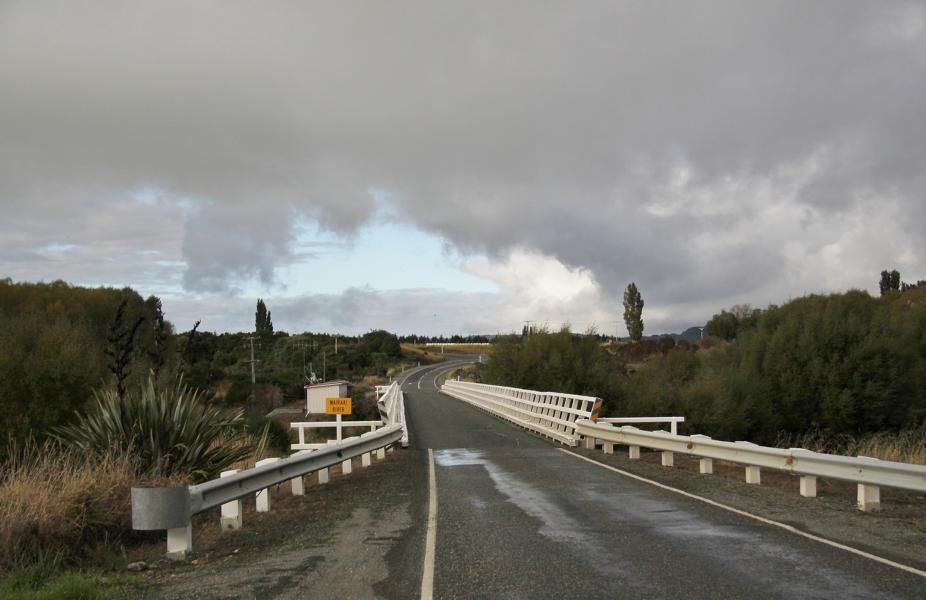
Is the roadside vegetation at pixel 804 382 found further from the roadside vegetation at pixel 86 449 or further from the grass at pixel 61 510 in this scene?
the grass at pixel 61 510

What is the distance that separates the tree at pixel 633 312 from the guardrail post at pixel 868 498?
104 m

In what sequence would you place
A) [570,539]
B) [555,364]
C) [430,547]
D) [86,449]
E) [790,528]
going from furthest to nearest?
[555,364] → [86,449] → [790,528] → [570,539] → [430,547]

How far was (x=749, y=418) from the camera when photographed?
36.0 m

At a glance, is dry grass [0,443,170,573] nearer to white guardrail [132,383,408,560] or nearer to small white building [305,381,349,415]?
white guardrail [132,383,408,560]

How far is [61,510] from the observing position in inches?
360

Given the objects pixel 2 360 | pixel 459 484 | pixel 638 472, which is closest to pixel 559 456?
pixel 638 472

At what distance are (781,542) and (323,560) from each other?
16.0ft

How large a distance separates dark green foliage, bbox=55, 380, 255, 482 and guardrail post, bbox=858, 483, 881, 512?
929 centimetres

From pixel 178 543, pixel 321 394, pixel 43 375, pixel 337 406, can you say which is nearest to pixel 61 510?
pixel 178 543

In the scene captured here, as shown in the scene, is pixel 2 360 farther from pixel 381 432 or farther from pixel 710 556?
pixel 710 556

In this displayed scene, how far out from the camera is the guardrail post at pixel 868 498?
10750mm

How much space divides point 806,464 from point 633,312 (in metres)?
104

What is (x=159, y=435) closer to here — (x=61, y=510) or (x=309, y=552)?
(x=61, y=510)

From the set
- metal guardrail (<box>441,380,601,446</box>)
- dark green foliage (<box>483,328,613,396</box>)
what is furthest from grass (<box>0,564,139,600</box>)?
dark green foliage (<box>483,328,613,396</box>)
